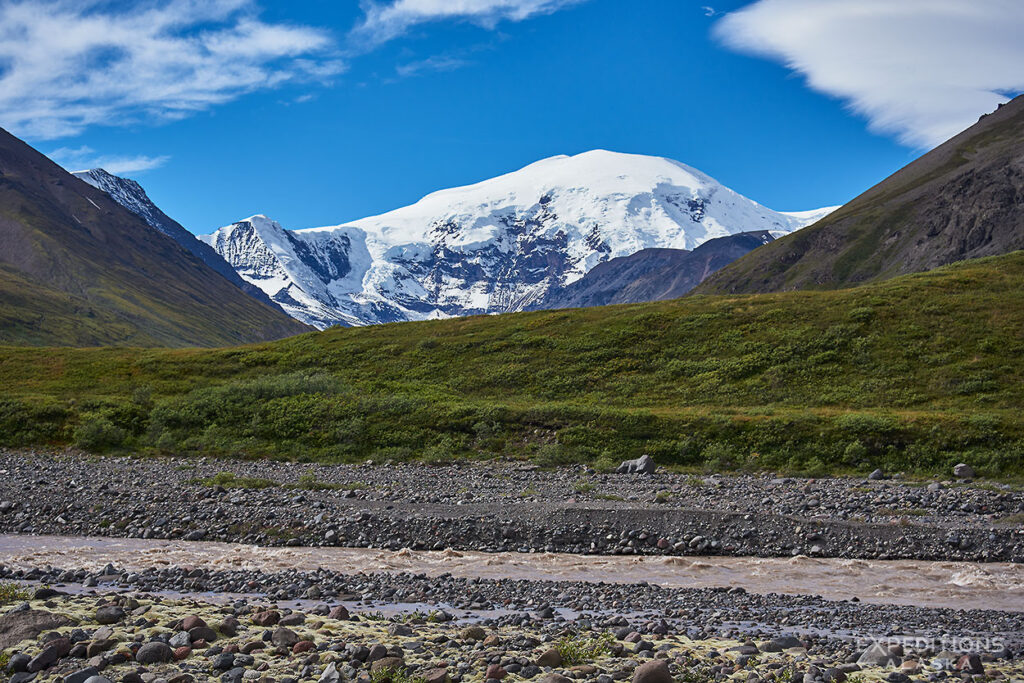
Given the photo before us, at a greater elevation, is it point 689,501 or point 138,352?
point 138,352

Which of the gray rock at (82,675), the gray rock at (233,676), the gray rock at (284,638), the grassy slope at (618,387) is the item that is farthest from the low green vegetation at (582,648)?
the grassy slope at (618,387)

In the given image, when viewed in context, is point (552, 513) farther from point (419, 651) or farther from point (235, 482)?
point (235, 482)

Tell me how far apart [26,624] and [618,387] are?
139 ft

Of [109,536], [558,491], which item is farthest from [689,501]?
[109,536]

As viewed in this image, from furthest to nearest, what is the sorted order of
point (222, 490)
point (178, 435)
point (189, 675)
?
point (178, 435) < point (222, 490) < point (189, 675)

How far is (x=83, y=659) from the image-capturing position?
12.0 meters

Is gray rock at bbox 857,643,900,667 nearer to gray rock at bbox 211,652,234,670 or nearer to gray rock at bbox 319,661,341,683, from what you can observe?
gray rock at bbox 319,661,341,683

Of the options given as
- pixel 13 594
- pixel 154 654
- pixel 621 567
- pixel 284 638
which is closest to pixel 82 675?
pixel 154 654

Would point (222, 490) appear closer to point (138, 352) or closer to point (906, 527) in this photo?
point (906, 527)

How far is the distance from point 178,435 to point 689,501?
32.3 meters

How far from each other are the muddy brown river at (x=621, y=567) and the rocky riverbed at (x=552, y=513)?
0.89 m

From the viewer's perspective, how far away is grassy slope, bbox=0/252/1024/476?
130ft

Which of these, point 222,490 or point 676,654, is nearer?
point 676,654

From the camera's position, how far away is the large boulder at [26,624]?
12742 millimetres
